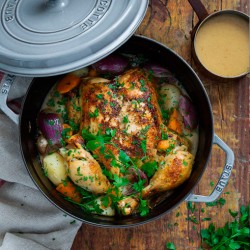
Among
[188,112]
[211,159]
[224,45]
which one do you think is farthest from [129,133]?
[224,45]

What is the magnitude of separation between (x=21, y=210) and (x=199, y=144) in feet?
3.27

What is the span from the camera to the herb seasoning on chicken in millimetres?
2236

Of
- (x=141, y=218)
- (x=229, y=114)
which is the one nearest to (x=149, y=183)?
(x=141, y=218)

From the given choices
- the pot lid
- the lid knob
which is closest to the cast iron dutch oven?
the pot lid

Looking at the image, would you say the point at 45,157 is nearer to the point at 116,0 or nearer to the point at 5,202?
the point at 5,202

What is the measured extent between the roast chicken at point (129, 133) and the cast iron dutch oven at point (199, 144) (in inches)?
3.3

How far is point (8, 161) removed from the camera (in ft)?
7.83

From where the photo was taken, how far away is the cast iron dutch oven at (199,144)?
2188 millimetres

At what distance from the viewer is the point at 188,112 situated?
2.38 meters

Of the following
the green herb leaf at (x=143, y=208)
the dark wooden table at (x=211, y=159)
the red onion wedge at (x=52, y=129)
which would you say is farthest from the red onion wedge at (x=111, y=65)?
the green herb leaf at (x=143, y=208)

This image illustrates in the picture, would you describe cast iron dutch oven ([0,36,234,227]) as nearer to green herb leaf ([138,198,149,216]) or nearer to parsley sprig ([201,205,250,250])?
green herb leaf ([138,198,149,216])

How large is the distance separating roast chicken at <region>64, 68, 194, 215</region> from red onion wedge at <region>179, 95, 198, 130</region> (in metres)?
0.15

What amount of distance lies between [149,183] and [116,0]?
2.96ft

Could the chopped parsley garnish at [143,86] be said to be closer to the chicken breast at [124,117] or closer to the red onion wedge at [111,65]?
the chicken breast at [124,117]
